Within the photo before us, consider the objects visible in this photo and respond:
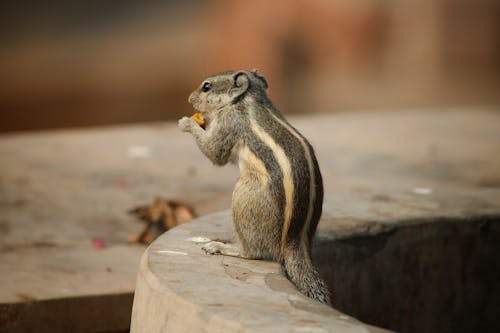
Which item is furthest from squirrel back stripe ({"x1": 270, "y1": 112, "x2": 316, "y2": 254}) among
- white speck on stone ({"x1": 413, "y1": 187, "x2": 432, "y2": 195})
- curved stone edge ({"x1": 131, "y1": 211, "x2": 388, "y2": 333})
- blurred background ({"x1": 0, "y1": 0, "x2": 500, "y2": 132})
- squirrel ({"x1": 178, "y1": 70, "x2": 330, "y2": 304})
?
blurred background ({"x1": 0, "y1": 0, "x2": 500, "y2": 132})

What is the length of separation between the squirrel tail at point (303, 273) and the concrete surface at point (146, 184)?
0.69m

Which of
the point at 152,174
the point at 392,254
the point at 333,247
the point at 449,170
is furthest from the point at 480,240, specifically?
the point at 152,174

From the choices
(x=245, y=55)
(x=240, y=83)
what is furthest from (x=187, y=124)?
(x=245, y=55)

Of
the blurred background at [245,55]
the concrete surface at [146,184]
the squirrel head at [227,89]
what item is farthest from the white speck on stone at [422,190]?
the blurred background at [245,55]

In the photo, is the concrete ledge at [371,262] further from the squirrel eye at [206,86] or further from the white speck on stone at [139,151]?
the white speck on stone at [139,151]

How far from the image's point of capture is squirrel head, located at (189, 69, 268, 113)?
4816 millimetres

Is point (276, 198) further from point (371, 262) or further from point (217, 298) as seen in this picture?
point (371, 262)

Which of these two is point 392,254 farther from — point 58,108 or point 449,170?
point 58,108

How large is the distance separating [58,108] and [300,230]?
11.4 meters

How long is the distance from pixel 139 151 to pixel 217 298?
454cm

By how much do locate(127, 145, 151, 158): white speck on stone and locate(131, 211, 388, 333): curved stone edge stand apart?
3.53 metres

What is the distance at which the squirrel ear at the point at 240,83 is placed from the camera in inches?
189

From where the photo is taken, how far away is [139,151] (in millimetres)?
8219

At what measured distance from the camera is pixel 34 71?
1545 cm
